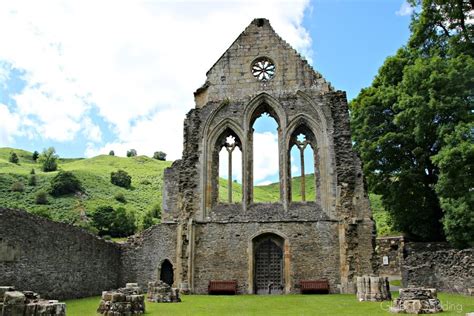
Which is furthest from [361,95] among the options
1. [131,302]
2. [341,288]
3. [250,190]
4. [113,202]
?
[113,202]

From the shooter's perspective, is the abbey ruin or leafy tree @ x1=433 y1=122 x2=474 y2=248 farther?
the abbey ruin

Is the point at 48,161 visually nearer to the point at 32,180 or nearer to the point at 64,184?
the point at 32,180

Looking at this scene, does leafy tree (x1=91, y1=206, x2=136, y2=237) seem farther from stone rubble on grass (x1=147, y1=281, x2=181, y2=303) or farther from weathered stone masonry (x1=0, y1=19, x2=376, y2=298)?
stone rubble on grass (x1=147, y1=281, x2=181, y2=303)

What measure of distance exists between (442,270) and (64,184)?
39599 millimetres

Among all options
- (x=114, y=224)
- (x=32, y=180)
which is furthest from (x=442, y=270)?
(x=32, y=180)

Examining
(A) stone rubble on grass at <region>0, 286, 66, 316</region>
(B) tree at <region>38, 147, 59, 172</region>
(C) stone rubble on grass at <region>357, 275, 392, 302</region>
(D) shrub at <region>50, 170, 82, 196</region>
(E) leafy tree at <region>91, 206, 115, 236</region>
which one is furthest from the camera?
(B) tree at <region>38, 147, 59, 172</region>

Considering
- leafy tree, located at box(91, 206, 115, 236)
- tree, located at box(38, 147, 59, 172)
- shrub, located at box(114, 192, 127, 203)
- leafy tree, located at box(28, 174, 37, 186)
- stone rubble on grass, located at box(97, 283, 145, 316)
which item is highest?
tree, located at box(38, 147, 59, 172)

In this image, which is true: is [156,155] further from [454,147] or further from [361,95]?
[454,147]

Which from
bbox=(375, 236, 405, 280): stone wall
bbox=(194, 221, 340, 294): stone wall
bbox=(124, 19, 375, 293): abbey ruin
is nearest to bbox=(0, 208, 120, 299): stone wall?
bbox=(124, 19, 375, 293): abbey ruin

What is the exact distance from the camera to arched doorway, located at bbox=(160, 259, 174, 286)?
856 inches

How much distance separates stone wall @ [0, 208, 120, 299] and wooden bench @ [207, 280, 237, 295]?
13.7 feet

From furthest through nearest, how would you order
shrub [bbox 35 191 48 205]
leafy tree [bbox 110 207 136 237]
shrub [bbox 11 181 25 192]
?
shrub [bbox 11 181 25 192], shrub [bbox 35 191 48 205], leafy tree [bbox 110 207 136 237]

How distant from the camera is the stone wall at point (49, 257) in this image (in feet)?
42.6

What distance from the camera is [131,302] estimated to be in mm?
10445
